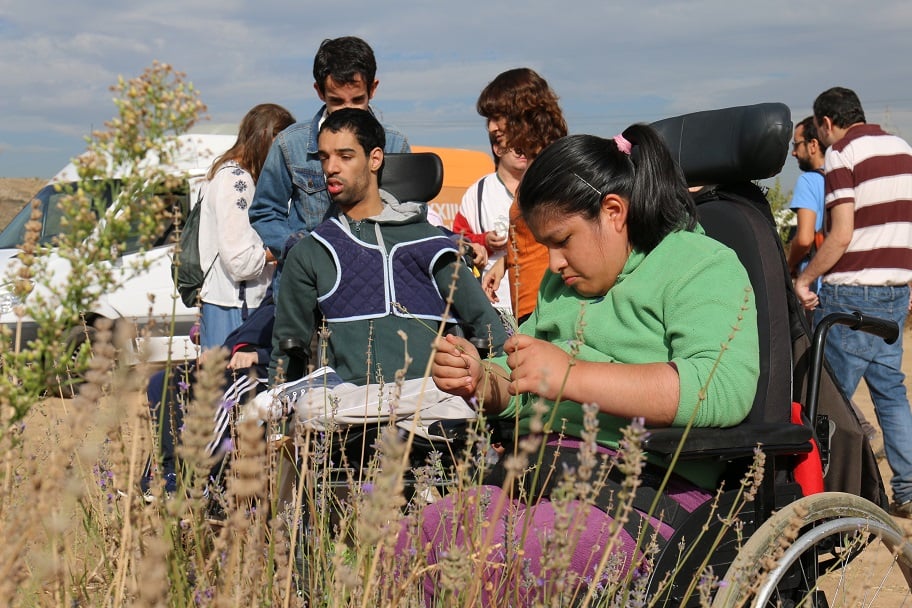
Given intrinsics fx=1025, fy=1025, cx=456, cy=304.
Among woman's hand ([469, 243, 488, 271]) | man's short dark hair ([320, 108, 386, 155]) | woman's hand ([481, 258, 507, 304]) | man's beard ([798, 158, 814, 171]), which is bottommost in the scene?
woman's hand ([481, 258, 507, 304])

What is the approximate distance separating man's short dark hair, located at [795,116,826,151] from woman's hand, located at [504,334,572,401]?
4.66 meters

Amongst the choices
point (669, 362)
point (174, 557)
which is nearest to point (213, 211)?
point (669, 362)

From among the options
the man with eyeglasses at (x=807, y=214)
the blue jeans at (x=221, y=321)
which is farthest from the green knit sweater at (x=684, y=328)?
the man with eyeglasses at (x=807, y=214)

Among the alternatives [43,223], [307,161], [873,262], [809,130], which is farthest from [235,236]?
[43,223]

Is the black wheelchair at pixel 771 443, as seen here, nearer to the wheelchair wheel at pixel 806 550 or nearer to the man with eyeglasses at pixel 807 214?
the wheelchair wheel at pixel 806 550

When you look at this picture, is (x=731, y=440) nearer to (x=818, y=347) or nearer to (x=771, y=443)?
(x=771, y=443)

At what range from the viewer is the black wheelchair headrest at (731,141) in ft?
9.46

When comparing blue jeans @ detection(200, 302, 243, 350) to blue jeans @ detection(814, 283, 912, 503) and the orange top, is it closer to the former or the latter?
the orange top

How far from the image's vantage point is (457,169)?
1273 centimetres

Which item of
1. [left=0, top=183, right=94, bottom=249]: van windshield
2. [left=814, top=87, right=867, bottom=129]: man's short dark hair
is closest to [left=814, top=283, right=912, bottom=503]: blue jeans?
[left=814, top=87, right=867, bottom=129]: man's short dark hair

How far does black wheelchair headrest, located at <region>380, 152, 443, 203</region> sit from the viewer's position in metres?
4.43

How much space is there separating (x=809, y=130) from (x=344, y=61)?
3.50 meters

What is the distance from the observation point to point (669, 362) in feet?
7.58

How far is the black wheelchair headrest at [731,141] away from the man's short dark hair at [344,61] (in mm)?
1851
